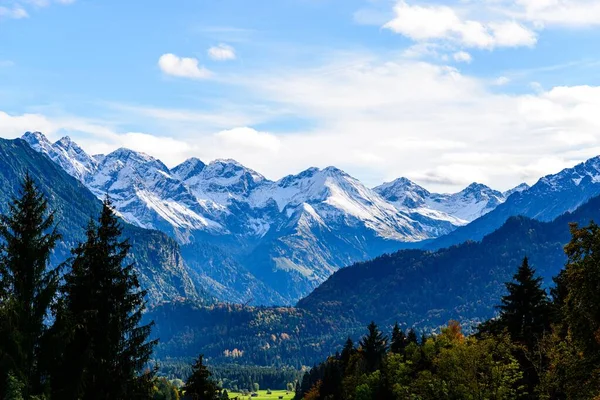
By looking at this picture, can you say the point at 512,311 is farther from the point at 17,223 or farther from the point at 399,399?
the point at 17,223

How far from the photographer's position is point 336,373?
136250 mm

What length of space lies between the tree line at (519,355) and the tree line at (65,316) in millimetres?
29289

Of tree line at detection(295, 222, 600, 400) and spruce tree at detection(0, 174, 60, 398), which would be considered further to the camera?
spruce tree at detection(0, 174, 60, 398)

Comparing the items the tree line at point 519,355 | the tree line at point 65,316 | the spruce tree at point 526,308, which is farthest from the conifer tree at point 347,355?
the tree line at point 65,316

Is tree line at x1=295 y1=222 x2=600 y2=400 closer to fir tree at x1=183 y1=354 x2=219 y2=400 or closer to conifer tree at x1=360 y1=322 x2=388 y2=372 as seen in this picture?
conifer tree at x1=360 y1=322 x2=388 y2=372

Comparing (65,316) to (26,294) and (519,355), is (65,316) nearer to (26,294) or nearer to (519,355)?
(26,294)

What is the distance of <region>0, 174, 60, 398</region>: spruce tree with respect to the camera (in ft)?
136

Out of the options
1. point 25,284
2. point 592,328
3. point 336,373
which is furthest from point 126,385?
point 336,373

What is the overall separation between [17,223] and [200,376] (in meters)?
36.9

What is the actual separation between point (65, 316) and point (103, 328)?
6502 millimetres

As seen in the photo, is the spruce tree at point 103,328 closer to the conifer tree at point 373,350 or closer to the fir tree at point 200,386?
the fir tree at point 200,386

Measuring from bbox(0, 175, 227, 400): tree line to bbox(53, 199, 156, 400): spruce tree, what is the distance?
7cm

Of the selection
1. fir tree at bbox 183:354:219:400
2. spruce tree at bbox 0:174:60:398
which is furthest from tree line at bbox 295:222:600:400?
spruce tree at bbox 0:174:60:398

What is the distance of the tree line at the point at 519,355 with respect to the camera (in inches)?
1382
